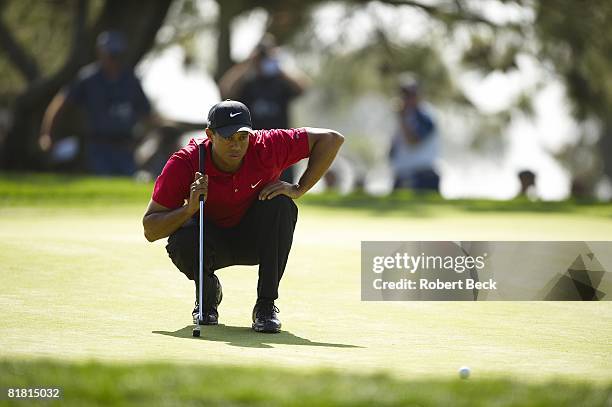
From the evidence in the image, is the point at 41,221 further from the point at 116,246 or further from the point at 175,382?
the point at 175,382

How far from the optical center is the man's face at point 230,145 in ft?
23.9

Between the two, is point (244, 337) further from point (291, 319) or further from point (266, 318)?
point (291, 319)

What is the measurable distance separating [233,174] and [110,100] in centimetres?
1261

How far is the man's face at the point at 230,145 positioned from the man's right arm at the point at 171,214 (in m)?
0.17

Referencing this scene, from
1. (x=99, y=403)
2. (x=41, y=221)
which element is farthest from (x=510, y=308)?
(x=41, y=221)

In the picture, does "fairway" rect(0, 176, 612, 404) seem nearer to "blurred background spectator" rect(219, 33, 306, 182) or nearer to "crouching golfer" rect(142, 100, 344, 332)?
"crouching golfer" rect(142, 100, 344, 332)

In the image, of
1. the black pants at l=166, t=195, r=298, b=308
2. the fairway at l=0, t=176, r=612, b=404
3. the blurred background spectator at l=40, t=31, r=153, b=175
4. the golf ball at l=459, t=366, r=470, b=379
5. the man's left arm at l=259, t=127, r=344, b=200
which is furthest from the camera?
the blurred background spectator at l=40, t=31, r=153, b=175

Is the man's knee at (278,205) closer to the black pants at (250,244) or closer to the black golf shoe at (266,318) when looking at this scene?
the black pants at (250,244)

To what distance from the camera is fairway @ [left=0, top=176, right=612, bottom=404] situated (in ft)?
20.3

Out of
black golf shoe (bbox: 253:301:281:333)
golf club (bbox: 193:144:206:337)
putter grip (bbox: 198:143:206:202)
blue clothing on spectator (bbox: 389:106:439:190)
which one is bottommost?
black golf shoe (bbox: 253:301:281:333)

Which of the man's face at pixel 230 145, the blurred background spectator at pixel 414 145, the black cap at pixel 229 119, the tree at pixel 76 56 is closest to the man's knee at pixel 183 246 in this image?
the man's face at pixel 230 145

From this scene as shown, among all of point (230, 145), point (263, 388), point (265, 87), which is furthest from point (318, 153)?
point (265, 87)

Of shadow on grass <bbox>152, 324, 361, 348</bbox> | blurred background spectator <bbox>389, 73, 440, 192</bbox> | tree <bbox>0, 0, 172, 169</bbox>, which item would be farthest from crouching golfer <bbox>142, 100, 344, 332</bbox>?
tree <bbox>0, 0, 172, 169</bbox>

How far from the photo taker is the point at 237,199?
25.2ft
